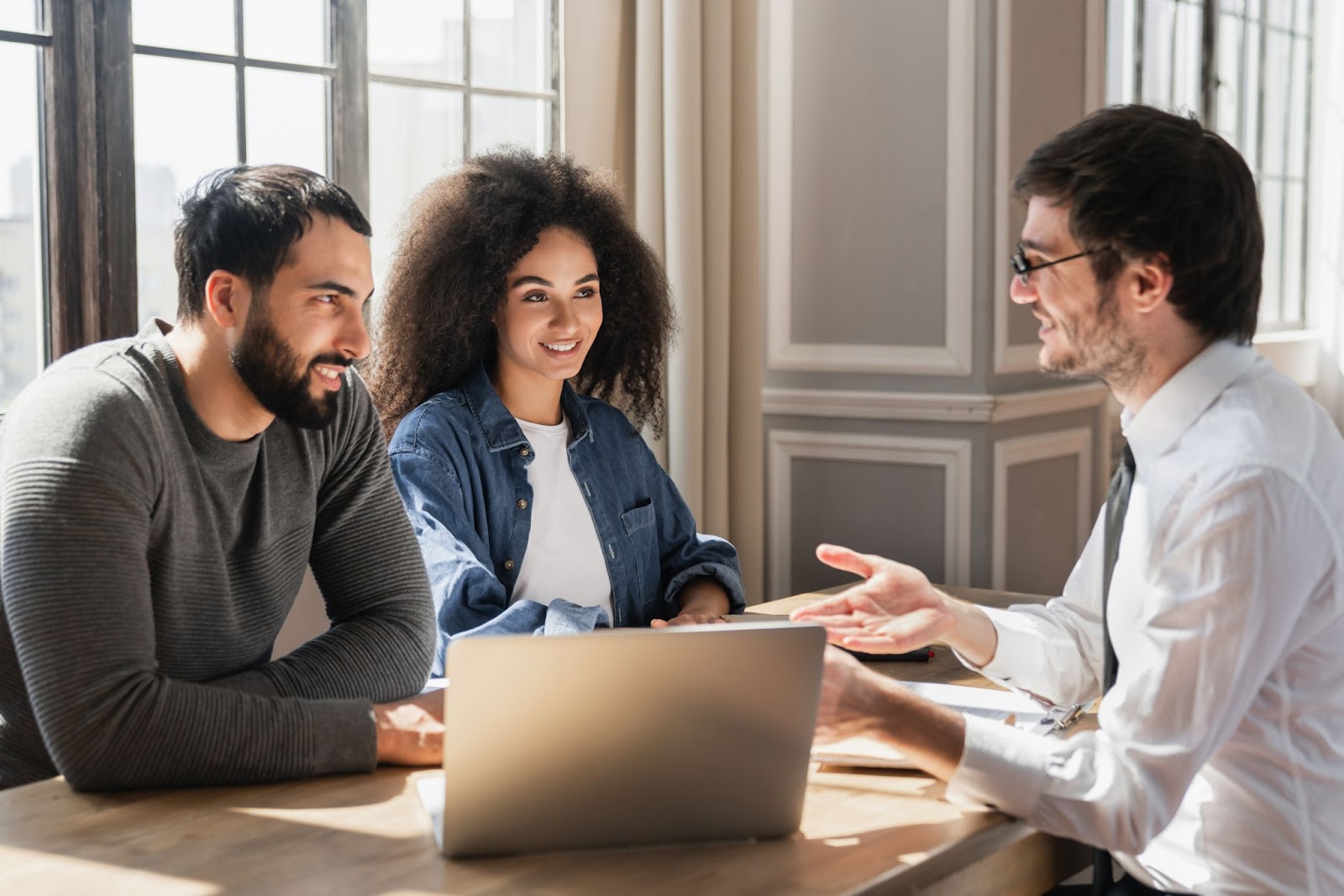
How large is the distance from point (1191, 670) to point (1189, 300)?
373mm

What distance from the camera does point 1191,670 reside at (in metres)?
1.22

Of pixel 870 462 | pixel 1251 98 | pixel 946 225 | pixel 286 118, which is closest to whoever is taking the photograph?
pixel 286 118

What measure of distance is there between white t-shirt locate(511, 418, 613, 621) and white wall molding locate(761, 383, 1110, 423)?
1.44 meters

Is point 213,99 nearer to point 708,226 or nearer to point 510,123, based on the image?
point 510,123

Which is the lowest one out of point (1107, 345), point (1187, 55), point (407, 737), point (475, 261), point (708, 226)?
point (407, 737)

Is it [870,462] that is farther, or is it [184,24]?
[870,462]

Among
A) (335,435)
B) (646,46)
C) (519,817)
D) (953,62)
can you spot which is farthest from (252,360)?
(953,62)

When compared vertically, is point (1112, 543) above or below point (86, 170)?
below

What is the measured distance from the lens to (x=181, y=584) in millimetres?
1448

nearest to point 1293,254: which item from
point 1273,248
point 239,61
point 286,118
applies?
point 1273,248

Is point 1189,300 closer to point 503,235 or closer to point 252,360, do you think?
point 252,360

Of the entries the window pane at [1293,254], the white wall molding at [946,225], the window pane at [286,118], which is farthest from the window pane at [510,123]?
the window pane at [1293,254]

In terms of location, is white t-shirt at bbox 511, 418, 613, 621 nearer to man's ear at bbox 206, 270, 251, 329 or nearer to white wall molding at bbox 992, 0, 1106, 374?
man's ear at bbox 206, 270, 251, 329

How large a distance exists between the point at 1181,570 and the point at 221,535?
Answer: 36.9 inches
